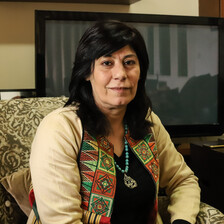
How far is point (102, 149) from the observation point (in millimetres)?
1399

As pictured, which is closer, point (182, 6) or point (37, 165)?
point (37, 165)

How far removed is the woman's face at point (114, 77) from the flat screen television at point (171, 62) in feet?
3.23

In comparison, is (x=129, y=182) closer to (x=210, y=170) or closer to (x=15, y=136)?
(x=15, y=136)

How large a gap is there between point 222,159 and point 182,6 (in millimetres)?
1289

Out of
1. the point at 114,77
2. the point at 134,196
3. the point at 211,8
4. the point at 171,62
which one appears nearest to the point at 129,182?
the point at 134,196

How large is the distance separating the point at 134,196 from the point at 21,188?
0.46 meters

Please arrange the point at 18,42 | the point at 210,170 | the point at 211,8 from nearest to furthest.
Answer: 1. the point at 210,170
2. the point at 18,42
3. the point at 211,8

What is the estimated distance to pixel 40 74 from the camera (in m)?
2.32

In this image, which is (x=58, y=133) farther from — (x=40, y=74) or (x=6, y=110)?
(x=40, y=74)

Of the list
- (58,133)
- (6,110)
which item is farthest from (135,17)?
(58,133)

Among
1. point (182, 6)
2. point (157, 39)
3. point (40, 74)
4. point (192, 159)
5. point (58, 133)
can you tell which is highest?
point (182, 6)

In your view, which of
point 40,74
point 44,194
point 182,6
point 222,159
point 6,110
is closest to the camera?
point 44,194

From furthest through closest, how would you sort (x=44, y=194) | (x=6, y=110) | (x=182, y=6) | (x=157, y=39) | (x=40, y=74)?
(x=182, y=6) < (x=157, y=39) < (x=40, y=74) < (x=6, y=110) < (x=44, y=194)

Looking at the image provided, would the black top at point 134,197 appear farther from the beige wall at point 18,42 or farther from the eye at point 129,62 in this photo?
the beige wall at point 18,42
